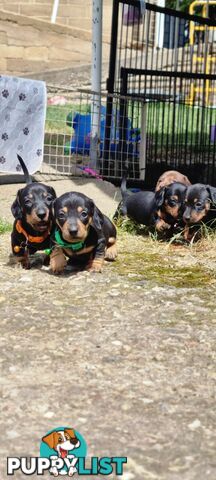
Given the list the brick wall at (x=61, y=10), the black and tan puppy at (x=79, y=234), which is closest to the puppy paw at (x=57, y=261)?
the black and tan puppy at (x=79, y=234)

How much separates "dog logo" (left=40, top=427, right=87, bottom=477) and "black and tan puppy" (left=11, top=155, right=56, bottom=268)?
217 cm

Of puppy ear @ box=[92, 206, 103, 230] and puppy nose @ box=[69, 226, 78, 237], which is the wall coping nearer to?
puppy ear @ box=[92, 206, 103, 230]

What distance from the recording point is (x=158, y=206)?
590 cm

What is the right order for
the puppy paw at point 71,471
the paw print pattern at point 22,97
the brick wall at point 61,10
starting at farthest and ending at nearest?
the brick wall at point 61,10
the paw print pattern at point 22,97
the puppy paw at point 71,471

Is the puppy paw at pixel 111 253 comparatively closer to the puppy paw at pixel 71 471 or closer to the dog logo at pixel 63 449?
the dog logo at pixel 63 449

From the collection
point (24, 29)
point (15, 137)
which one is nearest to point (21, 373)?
point (15, 137)

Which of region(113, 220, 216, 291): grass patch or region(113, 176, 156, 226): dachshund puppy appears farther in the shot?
region(113, 176, 156, 226): dachshund puppy

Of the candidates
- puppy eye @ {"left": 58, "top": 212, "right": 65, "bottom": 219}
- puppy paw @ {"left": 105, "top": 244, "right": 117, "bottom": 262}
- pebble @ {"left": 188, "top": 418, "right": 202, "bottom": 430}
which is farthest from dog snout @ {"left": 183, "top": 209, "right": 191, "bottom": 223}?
pebble @ {"left": 188, "top": 418, "right": 202, "bottom": 430}

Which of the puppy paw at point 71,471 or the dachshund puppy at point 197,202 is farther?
the dachshund puppy at point 197,202

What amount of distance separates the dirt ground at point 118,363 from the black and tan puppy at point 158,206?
0.64 m

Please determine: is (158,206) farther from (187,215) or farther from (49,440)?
(49,440)

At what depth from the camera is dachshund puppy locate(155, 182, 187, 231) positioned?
18.9 ft

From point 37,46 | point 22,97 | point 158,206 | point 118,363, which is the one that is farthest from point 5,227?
point 37,46

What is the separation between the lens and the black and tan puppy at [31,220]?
4.78m
